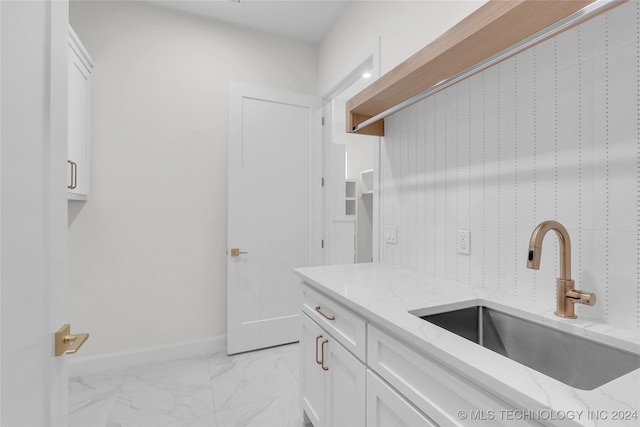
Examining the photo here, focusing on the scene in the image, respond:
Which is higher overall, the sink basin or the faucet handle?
the faucet handle

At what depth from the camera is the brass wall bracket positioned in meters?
0.72

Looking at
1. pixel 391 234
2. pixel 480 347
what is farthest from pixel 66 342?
pixel 391 234

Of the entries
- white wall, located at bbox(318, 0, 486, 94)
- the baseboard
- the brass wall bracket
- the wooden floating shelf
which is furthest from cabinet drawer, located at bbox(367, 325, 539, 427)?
the baseboard

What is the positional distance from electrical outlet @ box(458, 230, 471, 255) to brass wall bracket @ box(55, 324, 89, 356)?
1.35 metres

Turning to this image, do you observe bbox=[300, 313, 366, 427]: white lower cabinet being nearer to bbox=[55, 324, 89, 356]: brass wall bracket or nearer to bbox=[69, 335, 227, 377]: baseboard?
bbox=[55, 324, 89, 356]: brass wall bracket

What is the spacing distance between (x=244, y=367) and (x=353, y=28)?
2625mm

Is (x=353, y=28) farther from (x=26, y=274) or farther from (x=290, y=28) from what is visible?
(x=26, y=274)

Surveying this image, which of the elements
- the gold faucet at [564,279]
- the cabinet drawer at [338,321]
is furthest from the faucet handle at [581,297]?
the cabinet drawer at [338,321]

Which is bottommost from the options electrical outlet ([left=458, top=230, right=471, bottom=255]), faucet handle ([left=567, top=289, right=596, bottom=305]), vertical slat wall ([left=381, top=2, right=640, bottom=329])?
faucet handle ([left=567, top=289, right=596, bottom=305])

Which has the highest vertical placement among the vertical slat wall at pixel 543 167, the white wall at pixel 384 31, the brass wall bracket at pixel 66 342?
the white wall at pixel 384 31

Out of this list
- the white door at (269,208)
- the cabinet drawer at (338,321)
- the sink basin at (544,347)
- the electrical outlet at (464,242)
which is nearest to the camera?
the sink basin at (544,347)

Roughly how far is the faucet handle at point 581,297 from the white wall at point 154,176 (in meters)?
2.29

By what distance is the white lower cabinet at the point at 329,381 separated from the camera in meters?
1.11

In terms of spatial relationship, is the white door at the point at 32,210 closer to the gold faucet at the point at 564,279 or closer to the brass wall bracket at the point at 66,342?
the brass wall bracket at the point at 66,342
